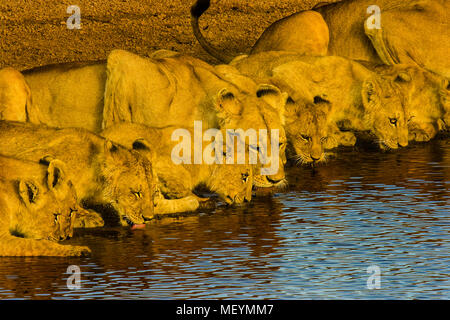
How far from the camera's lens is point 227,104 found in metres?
13.0

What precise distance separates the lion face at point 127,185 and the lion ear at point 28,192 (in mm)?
927

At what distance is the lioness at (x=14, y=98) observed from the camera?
44.0 ft

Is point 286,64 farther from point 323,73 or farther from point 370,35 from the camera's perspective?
point 370,35

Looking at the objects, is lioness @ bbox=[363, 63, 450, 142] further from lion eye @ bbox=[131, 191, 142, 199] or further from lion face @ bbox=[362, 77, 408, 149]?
lion eye @ bbox=[131, 191, 142, 199]

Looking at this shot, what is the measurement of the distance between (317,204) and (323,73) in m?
4.13

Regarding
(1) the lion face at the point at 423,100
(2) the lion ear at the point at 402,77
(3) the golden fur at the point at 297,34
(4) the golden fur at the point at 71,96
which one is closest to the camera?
(4) the golden fur at the point at 71,96

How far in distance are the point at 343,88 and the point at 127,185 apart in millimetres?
5538

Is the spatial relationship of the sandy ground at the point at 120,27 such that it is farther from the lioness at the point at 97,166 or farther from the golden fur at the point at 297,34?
the lioness at the point at 97,166

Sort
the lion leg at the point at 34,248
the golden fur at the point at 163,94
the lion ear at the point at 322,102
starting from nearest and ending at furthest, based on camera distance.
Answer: the lion leg at the point at 34,248
the golden fur at the point at 163,94
the lion ear at the point at 322,102

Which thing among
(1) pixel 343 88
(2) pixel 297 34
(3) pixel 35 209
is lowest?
(3) pixel 35 209

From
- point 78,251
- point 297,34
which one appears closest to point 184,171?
point 78,251

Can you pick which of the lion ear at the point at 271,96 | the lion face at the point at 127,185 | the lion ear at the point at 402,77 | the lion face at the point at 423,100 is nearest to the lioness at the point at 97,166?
the lion face at the point at 127,185

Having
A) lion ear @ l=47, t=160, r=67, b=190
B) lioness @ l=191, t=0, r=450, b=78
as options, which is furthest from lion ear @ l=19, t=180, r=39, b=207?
lioness @ l=191, t=0, r=450, b=78

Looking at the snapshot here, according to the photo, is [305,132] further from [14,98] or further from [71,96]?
[14,98]
